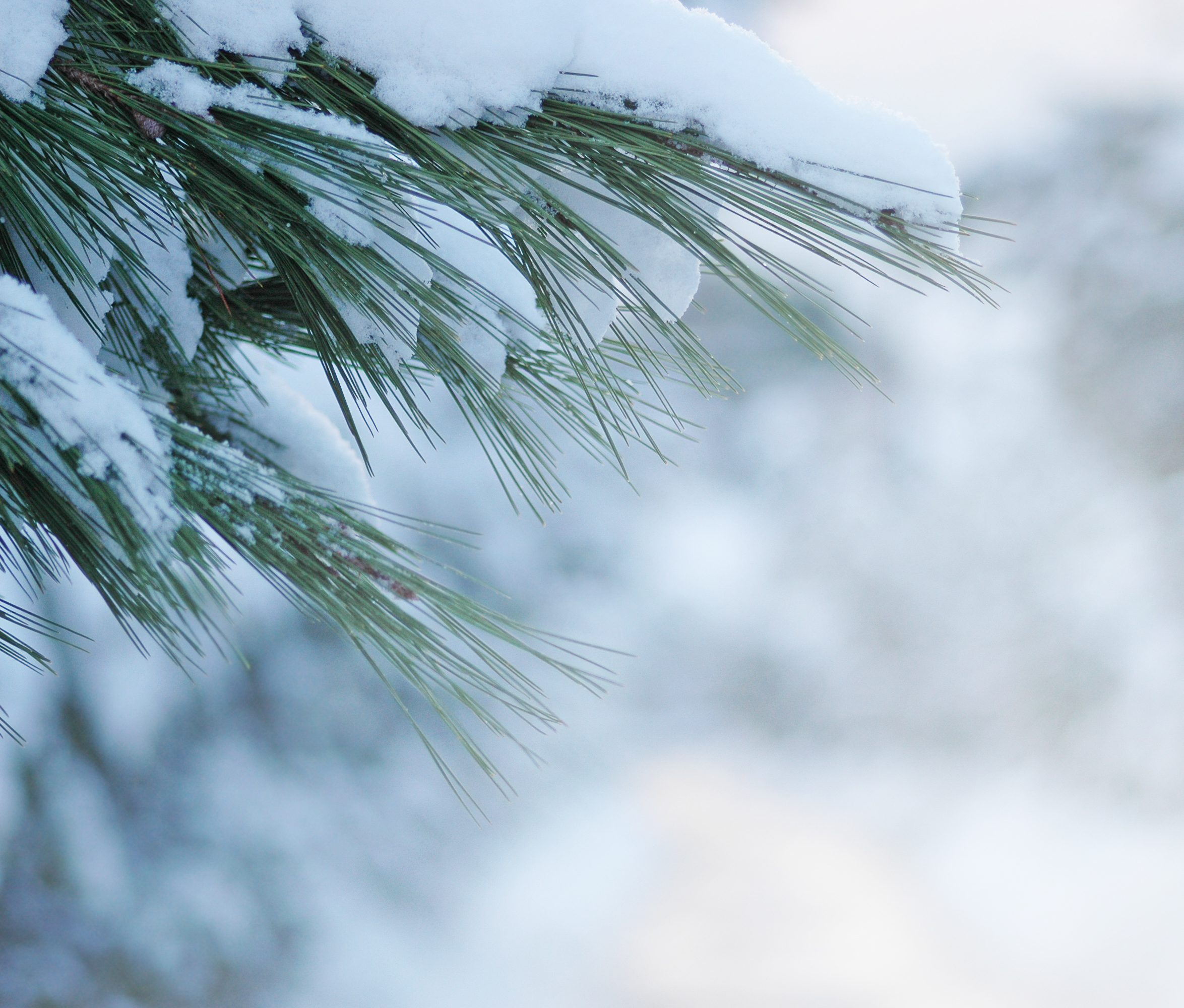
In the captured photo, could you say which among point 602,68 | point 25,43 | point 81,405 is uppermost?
point 602,68

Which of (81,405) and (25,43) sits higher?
(25,43)

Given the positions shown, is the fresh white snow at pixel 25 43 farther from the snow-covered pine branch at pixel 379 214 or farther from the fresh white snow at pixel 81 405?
the fresh white snow at pixel 81 405

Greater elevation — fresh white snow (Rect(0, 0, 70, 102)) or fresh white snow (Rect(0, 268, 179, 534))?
fresh white snow (Rect(0, 0, 70, 102))

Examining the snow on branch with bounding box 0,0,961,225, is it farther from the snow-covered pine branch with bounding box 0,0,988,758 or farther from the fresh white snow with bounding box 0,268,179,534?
the fresh white snow with bounding box 0,268,179,534

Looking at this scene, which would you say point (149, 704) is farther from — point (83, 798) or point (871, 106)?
point (871, 106)

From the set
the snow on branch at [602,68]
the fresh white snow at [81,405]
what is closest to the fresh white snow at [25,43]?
the snow on branch at [602,68]

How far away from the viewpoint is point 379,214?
0.45m

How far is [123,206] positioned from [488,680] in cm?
35

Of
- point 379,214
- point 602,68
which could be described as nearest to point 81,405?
point 379,214

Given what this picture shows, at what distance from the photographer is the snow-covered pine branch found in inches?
15.8

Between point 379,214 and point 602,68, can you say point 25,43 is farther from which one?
point 602,68

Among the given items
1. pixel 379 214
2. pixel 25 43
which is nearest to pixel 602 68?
pixel 379 214

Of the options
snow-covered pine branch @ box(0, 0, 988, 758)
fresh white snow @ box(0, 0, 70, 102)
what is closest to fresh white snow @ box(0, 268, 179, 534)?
snow-covered pine branch @ box(0, 0, 988, 758)

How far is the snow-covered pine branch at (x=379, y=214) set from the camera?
15.8 inches
